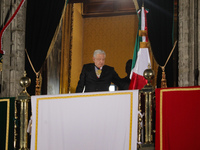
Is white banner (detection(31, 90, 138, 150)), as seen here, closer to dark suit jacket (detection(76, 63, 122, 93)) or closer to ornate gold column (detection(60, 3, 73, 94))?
dark suit jacket (detection(76, 63, 122, 93))

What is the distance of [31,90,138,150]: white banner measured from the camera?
397 centimetres

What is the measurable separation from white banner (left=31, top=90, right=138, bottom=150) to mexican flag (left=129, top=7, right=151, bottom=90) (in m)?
2.08

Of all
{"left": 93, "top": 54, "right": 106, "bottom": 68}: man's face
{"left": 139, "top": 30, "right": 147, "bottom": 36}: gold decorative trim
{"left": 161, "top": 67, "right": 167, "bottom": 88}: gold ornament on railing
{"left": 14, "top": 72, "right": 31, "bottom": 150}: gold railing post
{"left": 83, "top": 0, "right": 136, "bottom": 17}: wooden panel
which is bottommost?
{"left": 14, "top": 72, "right": 31, "bottom": 150}: gold railing post

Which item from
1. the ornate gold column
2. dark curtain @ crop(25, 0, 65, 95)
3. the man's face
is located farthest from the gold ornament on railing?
the ornate gold column

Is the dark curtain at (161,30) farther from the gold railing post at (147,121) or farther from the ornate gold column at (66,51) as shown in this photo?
the ornate gold column at (66,51)

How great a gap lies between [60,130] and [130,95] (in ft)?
3.35

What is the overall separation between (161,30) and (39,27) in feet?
8.24

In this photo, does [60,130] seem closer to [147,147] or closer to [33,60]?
[147,147]

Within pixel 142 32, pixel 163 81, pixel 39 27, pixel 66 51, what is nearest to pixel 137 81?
pixel 163 81

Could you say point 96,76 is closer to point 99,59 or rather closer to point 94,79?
point 94,79

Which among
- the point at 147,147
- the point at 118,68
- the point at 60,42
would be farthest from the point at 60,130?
the point at 118,68

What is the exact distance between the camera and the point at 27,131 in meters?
4.41

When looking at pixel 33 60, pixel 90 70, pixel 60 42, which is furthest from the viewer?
pixel 60 42

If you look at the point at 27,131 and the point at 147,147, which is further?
the point at 27,131
